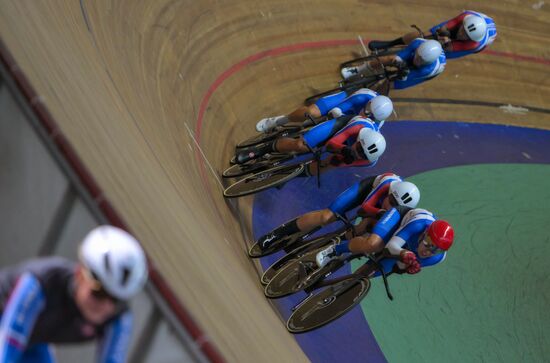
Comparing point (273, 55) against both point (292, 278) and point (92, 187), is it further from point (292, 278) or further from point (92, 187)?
point (92, 187)

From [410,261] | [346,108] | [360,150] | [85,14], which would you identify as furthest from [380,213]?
[85,14]

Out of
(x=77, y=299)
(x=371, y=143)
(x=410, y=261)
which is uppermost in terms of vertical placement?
(x=77, y=299)

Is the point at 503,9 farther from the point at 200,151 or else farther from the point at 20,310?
the point at 20,310

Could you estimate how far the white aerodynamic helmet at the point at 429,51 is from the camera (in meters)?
7.52

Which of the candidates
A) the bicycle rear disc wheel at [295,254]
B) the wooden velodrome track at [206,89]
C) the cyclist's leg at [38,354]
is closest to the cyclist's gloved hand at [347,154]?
the bicycle rear disc wheel at [295,254]

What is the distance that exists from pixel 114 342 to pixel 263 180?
4.09 m

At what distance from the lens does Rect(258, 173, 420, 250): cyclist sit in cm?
570

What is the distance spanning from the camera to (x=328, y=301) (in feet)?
18.0

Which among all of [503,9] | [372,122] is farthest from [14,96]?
[503,9]

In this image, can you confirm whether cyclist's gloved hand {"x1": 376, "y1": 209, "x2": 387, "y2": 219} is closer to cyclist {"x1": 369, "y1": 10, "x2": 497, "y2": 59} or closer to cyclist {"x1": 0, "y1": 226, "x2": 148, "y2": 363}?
cyclist {"x1": 369, "y1": 10, "x2": 497, "y2": 59}

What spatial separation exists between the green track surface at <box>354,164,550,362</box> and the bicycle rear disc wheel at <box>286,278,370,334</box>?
0.86m

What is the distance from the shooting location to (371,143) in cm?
589

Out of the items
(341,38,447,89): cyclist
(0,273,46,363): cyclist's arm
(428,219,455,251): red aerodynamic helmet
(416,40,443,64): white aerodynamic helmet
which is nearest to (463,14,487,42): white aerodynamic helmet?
(341,38,447,89): cyclist

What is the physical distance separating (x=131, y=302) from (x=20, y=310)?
500mm
